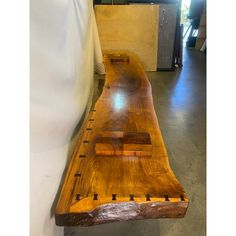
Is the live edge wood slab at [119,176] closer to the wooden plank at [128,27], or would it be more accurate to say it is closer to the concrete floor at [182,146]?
the concrete floor at [182,146]

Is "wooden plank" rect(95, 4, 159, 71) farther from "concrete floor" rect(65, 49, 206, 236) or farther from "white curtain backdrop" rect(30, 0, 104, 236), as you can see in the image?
"white curtain backdrop" rect(30, 0, 104, 236)

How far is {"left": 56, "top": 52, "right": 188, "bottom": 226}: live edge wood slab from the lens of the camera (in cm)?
86

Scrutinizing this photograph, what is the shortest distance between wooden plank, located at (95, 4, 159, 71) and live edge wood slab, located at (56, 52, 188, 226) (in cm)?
313

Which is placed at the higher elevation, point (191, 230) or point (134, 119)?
point (134, 119)

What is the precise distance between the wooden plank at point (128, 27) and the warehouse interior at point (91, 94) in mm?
15

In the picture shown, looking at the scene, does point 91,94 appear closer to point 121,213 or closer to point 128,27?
point 121,213

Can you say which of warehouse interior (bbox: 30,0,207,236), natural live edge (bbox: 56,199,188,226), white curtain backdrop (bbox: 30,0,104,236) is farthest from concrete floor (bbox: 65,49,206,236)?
natural live edge (bbox: 56,199,188,226)

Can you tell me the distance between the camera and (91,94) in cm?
252

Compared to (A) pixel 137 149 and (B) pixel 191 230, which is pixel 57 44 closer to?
(A) pixel 137 149

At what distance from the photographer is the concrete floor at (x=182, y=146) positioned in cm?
149

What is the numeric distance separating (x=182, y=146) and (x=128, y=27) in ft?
9.03
